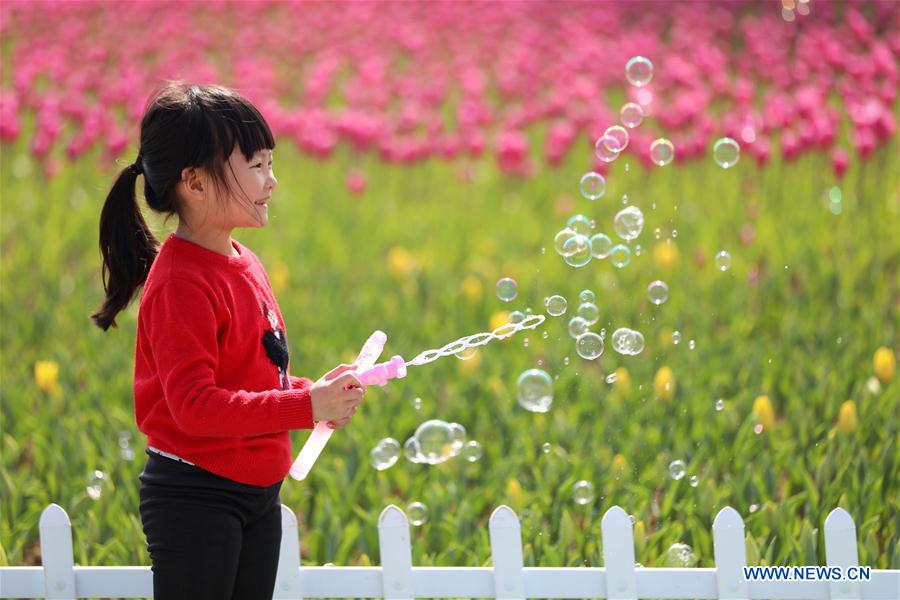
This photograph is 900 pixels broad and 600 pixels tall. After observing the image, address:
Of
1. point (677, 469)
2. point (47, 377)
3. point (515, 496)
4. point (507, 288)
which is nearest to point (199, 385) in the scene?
point (515, 496)

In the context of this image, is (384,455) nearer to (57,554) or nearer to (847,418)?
(57,554)

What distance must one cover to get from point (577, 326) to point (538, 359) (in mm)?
947

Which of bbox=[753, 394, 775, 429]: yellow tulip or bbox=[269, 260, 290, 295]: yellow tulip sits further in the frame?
bbox=[269, 260, 290, 295]: yellow tulip

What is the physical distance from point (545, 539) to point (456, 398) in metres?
1.05

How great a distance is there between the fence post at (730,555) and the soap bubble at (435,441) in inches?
33.1

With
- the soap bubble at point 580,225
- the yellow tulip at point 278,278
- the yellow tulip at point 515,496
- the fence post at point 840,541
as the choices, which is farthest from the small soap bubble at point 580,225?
the yellow tulip at point 278,278

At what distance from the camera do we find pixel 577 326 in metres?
3.33

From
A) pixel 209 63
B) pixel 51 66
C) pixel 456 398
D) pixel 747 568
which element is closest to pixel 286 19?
pixel 209 63

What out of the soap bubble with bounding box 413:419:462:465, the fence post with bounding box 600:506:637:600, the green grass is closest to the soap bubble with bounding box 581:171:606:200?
the green grass

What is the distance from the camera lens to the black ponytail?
2.31m

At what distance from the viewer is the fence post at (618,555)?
8.21 ft

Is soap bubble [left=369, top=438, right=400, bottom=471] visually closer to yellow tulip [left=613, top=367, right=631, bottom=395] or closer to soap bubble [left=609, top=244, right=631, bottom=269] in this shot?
soap bubble [left=609, top=244, right=631, bottom=269]

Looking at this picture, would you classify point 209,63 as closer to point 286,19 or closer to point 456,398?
point 286,19

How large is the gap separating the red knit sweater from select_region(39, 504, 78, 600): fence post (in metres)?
0.59
